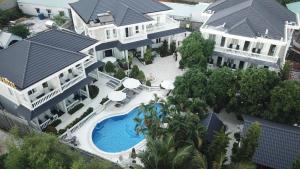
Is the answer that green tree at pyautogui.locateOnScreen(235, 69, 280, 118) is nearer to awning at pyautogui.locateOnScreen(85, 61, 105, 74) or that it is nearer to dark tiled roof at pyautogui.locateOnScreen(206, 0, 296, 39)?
dark tiled roof at pyautogui.locateOnScreen(206, 0, 296, 39)

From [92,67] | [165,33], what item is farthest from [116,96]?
[165,33]

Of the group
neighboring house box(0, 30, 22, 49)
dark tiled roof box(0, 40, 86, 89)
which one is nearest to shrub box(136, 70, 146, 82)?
dark tiled roof box(0, 40, 86, 89)

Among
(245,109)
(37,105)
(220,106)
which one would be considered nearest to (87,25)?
(37,105)

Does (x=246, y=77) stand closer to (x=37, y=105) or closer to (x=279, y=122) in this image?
(x=279, y=122)

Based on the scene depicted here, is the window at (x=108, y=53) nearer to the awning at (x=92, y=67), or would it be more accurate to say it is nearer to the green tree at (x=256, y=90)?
the awning at (x=92, y=67)

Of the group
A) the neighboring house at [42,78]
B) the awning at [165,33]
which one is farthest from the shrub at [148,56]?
the neighboring house at [42,78]
